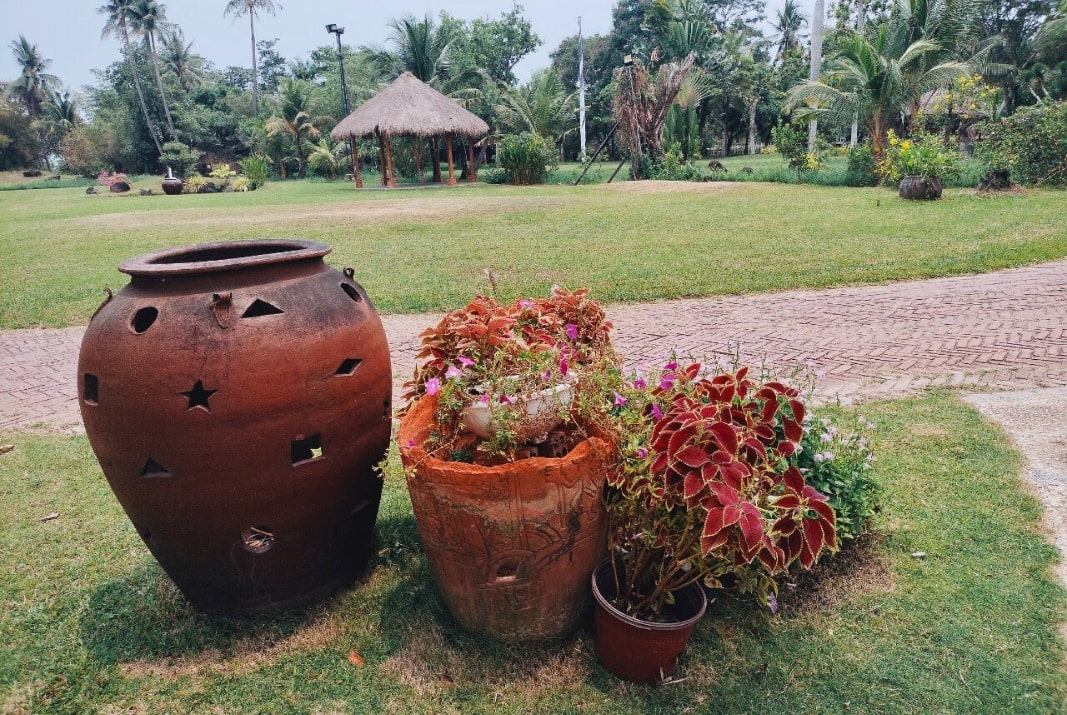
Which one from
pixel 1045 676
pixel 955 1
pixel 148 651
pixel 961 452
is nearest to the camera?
pixel 1045 676

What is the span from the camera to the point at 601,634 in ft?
8.32

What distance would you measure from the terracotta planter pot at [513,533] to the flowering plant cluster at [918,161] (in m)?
15.8

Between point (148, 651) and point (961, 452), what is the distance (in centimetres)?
430

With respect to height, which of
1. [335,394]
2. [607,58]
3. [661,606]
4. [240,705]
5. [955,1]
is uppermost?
[607,58]

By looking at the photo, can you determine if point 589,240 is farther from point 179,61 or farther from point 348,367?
point 179,61

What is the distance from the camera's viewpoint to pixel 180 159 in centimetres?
3828

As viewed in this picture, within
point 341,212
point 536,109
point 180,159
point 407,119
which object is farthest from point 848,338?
point 180,159

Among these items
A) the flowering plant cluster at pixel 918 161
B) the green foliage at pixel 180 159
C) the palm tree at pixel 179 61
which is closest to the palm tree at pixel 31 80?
the palm tree at pixel 179 61

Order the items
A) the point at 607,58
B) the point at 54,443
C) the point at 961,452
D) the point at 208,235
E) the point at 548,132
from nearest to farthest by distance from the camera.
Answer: the point at 961,452
the point at 54,443
the point at 208,235
the point at 548,132
the point at 607,58

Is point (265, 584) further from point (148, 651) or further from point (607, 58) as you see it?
point (607, 58)

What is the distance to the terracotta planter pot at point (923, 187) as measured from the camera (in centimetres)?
1487

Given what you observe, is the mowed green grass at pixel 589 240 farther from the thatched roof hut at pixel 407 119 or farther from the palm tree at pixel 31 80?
the palm tree at pixel 31 80

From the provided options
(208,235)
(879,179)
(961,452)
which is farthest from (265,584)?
(879,179)

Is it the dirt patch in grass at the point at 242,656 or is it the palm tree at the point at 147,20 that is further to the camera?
the palm tree at the point at 147,20
